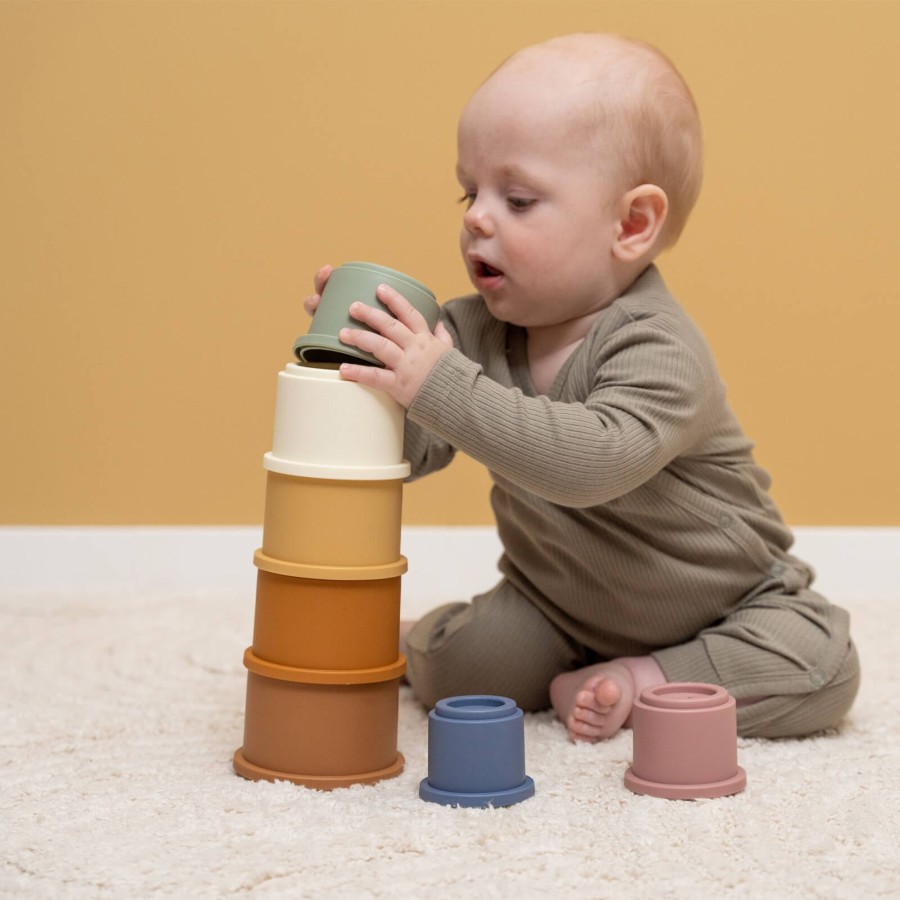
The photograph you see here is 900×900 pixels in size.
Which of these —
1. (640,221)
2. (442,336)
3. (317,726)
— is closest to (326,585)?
(317,726)

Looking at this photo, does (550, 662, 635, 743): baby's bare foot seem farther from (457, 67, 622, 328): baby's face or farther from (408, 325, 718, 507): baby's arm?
(457, 67, 622, 328): baby's face

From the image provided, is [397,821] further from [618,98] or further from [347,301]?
[618,98]

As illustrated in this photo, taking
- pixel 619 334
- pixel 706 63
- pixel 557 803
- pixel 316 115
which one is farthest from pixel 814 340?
pixel 557 803

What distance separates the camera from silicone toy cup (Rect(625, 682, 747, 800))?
915 mm

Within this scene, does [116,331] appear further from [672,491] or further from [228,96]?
[672,491]

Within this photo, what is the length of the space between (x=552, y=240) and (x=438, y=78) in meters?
0.82

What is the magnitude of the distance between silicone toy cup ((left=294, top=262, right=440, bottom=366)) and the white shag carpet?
1.08ft

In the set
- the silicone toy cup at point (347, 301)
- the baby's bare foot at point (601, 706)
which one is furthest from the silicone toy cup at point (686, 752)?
the silicone toy cup at point (347, 301)

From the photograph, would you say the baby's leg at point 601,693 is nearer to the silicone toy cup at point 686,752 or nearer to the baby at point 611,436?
the baby at point 611,436

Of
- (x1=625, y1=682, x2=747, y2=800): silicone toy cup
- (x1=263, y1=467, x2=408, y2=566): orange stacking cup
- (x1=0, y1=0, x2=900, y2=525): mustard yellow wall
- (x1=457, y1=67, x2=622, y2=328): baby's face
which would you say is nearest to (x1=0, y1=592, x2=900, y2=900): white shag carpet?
(x1=625, y1=682, x2=747, y2=800): silicone toy cup

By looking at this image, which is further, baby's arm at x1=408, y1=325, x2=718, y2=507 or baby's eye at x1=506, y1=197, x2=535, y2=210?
baby's eye at x1=506, y1=197, x2=535, y2=210

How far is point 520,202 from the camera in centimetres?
108

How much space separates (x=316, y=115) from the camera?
181 cm

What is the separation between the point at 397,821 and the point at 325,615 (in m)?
0.16
